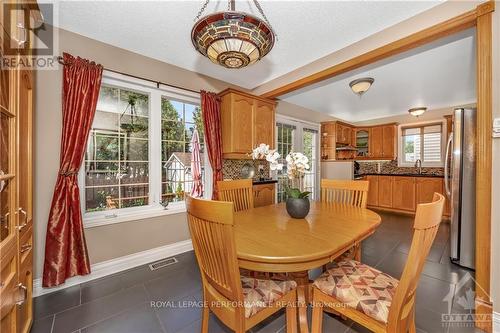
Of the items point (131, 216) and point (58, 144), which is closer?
point (58, 144)

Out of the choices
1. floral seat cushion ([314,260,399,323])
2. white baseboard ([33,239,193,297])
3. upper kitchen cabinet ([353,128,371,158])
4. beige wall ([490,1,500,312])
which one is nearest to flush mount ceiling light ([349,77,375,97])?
beige wall ([490,1,500,312])

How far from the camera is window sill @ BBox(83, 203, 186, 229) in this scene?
2.23m

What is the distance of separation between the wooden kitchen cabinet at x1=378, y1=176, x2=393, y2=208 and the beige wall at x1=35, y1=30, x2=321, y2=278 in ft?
16.1

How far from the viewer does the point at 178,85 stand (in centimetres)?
287

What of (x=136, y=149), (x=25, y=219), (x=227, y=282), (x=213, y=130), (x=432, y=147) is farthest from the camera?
(x=432, y=147)

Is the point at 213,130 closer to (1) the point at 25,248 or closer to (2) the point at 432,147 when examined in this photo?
(1) the point at 25,248

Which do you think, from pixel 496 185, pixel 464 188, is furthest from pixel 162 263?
pixel 464 188

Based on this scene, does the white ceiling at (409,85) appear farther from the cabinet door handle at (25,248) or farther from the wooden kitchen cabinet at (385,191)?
the cabinet door handle at (25,248)

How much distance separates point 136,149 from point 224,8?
6.13 feet

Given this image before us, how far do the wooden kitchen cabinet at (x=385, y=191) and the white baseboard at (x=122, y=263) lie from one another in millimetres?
4859

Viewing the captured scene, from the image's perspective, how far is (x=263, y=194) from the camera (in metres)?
3.48

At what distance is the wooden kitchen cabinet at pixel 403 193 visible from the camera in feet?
15.9

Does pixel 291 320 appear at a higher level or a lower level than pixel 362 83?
lower

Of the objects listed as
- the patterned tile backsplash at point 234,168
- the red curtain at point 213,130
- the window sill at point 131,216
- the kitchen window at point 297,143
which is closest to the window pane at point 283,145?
the kitchen window at point 297,143
